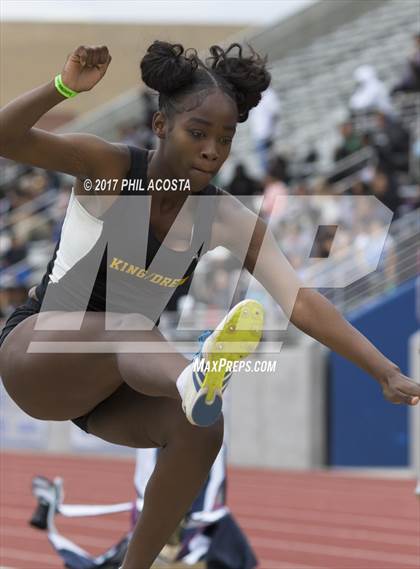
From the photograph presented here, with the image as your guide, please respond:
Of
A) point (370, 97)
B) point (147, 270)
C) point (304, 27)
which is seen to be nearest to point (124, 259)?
point (147, 270)

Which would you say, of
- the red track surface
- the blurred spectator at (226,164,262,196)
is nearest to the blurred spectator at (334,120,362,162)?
the blurred spectator at (226,164,262,196)

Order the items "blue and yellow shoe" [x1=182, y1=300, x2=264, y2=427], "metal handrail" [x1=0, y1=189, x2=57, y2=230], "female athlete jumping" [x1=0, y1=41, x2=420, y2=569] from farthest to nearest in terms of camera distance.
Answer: "metal handrail" [x1=0, y1=189, x2=57, y2=230] → "female athlete jumping" [x1=0, y1=41, x2=420, y2=569] → "blue and yellow shoe" [x1=182, y1=300, x2=264, y2=427]

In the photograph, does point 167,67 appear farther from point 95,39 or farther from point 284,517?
point 95,39

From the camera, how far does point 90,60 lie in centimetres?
342

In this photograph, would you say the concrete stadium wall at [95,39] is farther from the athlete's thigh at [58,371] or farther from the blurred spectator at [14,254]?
the athlete's thigh at [58,371]

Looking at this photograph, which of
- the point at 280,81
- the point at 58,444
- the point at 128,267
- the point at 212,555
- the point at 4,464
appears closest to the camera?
the point at 128,267

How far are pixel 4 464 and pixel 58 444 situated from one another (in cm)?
131

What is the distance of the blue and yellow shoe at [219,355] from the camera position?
3.22 meters

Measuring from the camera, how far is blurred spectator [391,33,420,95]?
1395 centimetres

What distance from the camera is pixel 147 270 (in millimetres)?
3719

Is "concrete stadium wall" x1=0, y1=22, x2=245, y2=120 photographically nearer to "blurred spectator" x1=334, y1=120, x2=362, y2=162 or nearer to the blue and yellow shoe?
"blurred spectator" x1=334, y1=120, x2=362, y2=162

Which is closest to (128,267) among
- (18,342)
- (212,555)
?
(18,342)

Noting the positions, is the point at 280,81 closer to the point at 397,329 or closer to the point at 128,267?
the point at 397,329

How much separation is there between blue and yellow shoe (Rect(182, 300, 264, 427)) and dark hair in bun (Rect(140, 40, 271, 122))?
738 mm
